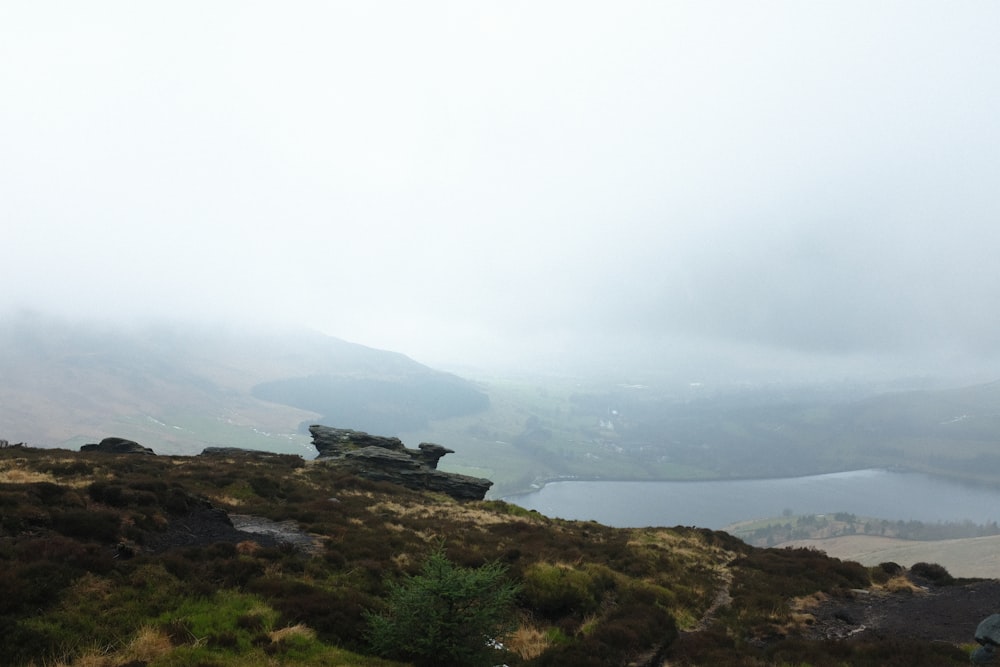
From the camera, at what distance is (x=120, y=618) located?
10.4 meters

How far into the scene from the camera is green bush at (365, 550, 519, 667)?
432 inches

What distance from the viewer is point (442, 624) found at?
36.6ft

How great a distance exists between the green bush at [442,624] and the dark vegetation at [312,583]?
42cm

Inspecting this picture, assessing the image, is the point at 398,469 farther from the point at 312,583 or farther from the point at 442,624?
the point at 442,624

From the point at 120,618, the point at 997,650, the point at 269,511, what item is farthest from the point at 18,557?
the point at 997,650

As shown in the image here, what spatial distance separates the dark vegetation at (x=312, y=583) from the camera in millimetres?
10156

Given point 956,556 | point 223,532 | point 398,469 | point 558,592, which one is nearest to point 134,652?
point 223,532

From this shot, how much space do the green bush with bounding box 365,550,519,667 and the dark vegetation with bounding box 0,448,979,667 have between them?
42 cm

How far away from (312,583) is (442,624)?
6.21 m

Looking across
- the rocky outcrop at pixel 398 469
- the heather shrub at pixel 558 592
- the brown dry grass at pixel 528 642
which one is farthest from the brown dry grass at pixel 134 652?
the rocky outcrop at pixel 398 469

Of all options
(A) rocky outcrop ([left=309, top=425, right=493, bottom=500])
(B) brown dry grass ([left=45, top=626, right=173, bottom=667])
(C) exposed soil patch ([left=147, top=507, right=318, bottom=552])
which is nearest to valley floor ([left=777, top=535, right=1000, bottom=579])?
(A) rocky outcrop ([left=309, top=425, right=493, bottom=500])

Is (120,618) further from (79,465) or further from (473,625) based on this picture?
(79,465)

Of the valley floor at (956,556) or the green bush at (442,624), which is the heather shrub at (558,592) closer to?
the green bush at (442,624)

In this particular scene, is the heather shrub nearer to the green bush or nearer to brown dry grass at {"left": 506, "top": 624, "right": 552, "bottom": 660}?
brown dry grass at {"left": 506, "top": 624, "right": 552, "bottom": 660}
